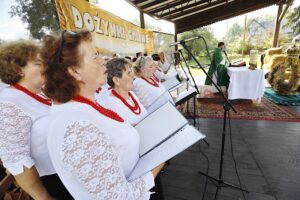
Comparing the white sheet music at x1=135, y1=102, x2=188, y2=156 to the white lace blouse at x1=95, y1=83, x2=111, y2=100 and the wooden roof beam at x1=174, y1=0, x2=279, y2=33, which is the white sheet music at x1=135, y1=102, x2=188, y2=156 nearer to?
the white lace blouse at x1=95, y1=83, x2=111, y2=100

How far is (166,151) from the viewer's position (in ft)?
2.32

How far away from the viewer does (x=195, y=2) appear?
6.73m

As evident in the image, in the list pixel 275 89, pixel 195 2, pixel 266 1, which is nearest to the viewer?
pixel 275 89

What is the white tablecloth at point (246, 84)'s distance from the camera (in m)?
4.21

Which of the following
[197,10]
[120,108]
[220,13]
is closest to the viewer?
[120,108]

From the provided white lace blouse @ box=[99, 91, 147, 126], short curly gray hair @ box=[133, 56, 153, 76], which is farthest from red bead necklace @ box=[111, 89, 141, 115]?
short curly gray hair @ box=[133, 56, 153, 76]

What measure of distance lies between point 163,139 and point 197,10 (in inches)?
328

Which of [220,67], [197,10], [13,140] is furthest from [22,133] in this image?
[197,10]

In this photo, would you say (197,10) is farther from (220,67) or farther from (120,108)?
(120,108)

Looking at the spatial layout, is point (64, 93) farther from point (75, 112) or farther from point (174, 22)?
point (174, 22)

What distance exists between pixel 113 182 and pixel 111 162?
62 mm

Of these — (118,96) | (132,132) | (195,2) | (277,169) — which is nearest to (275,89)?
(277,169)

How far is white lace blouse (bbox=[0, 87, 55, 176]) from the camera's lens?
2.70ft

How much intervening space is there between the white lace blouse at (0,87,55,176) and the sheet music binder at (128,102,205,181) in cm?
49
